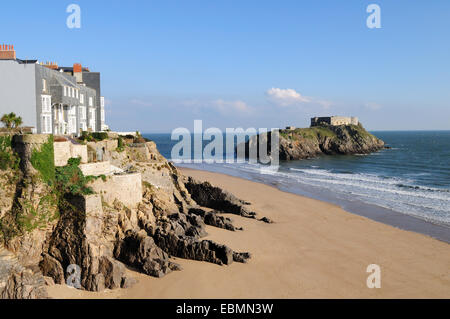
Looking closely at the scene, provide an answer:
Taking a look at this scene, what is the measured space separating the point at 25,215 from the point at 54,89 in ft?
57.1

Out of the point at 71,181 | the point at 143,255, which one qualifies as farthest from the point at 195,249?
the point at 71,181

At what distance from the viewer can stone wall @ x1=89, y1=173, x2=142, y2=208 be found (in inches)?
732

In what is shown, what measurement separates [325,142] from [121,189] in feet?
281

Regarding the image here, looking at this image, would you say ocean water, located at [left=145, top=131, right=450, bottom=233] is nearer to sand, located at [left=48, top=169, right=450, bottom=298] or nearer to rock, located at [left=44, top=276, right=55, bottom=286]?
sand, located at [left=48, top=169, right=450, bottom=298]

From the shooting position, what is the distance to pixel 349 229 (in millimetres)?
→ 25328

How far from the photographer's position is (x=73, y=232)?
16.3 m

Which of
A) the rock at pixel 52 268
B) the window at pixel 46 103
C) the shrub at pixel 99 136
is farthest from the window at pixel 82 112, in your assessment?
the rock at pixel 52 268

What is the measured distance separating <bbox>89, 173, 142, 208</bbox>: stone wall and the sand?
4.88m

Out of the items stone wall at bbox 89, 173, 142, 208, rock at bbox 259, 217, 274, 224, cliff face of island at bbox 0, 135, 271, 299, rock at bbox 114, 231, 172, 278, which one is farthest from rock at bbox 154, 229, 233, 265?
rock at bbox 259, 217, 274, 224

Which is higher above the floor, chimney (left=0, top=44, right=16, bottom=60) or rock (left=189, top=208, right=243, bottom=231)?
chimney (left=0, top=44, right=16, bottom=60)

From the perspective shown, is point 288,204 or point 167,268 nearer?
point 167,268
